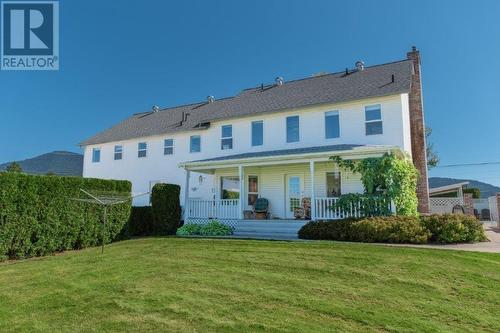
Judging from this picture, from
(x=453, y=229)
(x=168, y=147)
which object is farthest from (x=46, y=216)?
(x=453, y=229)

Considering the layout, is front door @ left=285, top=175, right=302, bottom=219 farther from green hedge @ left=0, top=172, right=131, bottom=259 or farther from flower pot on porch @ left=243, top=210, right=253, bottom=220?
green hedge @ left=0, top=172, right=131, bottom=259

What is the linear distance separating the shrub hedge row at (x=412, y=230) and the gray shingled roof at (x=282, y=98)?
6334 millimetres

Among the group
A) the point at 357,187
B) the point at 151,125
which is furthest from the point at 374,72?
the point at 151,125

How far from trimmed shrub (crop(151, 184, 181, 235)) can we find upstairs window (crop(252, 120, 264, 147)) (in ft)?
17.1

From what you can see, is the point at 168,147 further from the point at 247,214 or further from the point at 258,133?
the point at 247,214

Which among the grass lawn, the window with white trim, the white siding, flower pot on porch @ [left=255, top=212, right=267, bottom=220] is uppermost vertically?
the white siding

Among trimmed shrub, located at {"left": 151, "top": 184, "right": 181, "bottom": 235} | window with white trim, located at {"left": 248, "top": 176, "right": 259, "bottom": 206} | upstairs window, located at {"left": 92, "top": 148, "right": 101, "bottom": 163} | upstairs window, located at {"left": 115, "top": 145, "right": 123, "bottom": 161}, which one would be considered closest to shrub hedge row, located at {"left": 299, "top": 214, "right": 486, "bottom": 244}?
window with white trim, located at {"left": 248, "top": 176, "right": 259, "bottom": 206}

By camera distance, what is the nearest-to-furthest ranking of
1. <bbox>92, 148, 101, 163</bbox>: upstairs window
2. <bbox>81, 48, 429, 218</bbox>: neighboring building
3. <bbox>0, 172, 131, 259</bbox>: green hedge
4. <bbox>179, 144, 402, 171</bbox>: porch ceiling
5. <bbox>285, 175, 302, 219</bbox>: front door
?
<bbox>0, 172, 131, 259</bbox>: green hedge < <bbox>179, 144, 402, 171</bbox>: porch ceiling < <bbox>81, 48, 429, 218</bbox>: neighboring building < <bbox>285, 175, 302, 219</bbox>: front door < <bbox>92, 148, 101, 163</bbox>: upstairs window

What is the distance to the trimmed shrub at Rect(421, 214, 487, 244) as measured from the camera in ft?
35.2

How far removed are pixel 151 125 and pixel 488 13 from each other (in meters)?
20.7

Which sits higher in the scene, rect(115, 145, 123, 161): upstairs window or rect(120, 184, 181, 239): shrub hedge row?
rect(115, 145, 123, 161): upstairs window

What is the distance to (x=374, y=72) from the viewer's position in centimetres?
1872

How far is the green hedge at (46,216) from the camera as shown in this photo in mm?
10461

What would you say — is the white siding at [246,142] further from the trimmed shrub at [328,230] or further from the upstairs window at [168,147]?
the trimmed shrub at [328,230]
